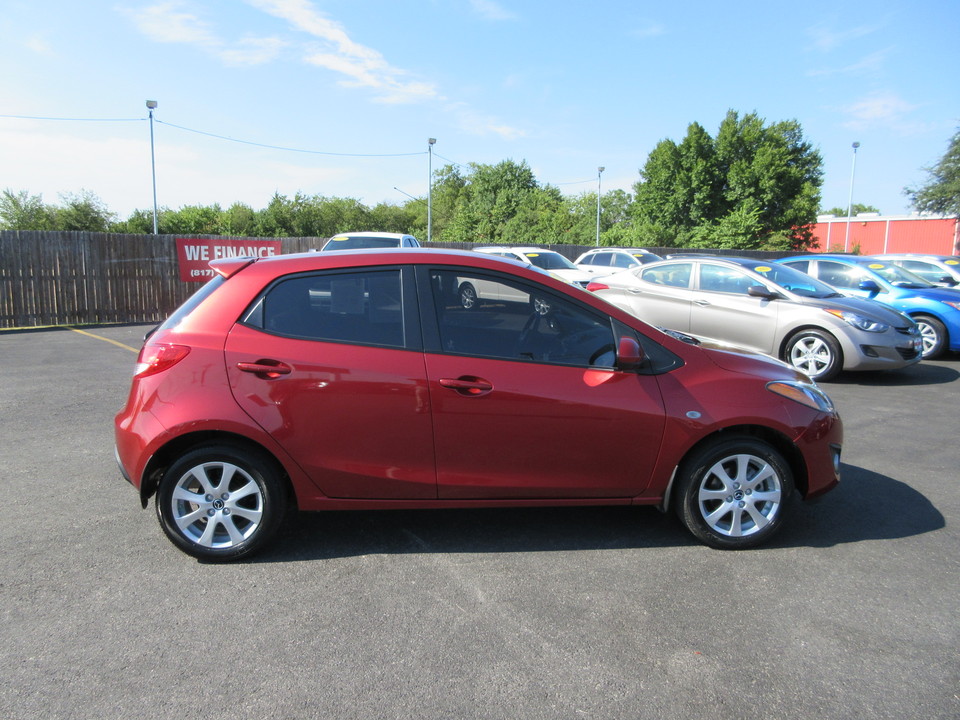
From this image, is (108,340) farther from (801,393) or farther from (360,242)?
(801,393)

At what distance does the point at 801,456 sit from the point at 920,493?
5.48ft

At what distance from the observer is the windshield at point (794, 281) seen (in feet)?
31.1

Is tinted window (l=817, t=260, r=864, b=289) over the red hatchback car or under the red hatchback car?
over

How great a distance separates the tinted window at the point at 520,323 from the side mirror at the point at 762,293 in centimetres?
637

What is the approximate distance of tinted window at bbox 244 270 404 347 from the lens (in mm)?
3650

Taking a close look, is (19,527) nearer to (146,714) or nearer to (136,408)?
(136,408)

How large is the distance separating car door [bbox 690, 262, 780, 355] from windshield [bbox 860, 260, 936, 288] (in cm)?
392

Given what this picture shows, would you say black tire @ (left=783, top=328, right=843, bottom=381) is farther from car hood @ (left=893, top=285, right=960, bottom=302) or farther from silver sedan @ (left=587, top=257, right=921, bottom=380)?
car hood @ (left=893, top=285, right=960, bottom=302)

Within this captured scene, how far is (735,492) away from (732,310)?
622cm

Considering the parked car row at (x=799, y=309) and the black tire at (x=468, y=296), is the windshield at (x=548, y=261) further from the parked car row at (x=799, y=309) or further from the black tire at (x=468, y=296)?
the black tire at (x=468, y=296)

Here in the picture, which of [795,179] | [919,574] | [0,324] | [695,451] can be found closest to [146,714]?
[695,451]

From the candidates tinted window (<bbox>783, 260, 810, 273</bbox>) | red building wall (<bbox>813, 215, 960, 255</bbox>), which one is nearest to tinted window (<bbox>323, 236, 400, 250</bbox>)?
tinted window (<bbox>783, 260, 810, 273</bbox>)

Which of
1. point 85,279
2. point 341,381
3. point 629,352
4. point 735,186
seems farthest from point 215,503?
point 735,186

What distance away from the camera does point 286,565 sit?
3652mm
